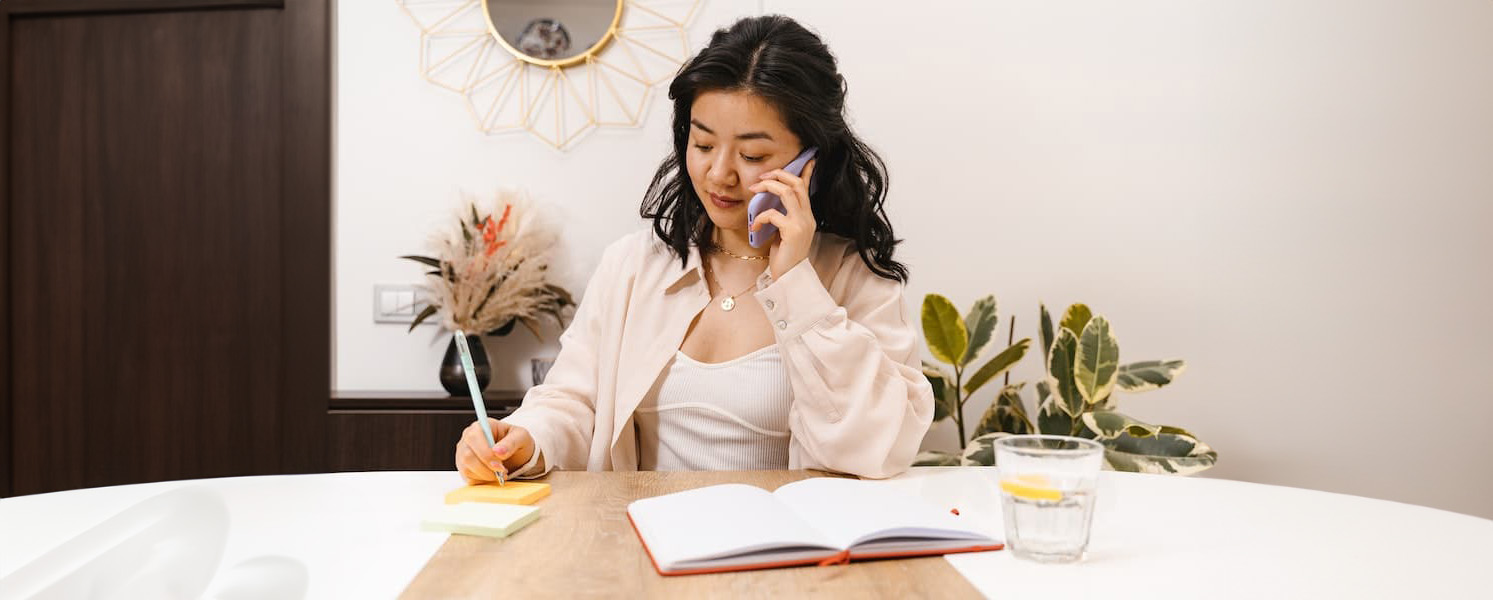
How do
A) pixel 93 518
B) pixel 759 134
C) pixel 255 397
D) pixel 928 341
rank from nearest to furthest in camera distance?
1. pixel 93 518
2. pixel 759 134
3. pixel 928 341
4. pixel 255 397

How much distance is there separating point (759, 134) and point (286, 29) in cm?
164

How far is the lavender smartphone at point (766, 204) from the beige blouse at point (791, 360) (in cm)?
7

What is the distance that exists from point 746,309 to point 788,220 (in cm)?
25

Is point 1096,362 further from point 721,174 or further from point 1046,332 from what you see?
point 721,174

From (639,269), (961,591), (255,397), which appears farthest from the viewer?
(255,397)

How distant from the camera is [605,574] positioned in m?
0.82

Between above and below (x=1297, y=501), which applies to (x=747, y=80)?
above

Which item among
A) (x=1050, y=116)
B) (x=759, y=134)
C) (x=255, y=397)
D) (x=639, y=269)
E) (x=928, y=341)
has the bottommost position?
(x=255, y=397)

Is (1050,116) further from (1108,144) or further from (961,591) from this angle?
(961,591)

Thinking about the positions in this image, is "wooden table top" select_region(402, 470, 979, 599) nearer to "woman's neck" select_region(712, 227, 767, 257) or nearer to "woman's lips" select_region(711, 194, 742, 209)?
"woman's lips" select_region(711, 194, 742, 209)

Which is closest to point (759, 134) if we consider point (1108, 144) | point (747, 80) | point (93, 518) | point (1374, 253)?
point (747, 80)

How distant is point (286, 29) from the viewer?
2.54 m

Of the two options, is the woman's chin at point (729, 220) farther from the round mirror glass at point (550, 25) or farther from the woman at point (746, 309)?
the round mirror glass at point (550, 25)

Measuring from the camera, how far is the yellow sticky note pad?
1088mm
